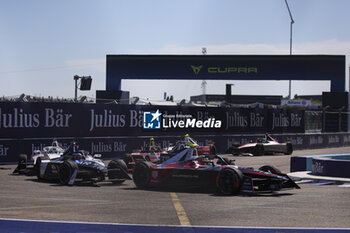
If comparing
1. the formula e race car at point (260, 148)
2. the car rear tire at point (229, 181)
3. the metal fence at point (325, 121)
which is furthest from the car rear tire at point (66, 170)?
the metal fence at point (325, 121)

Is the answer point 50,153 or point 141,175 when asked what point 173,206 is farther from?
point 50,153

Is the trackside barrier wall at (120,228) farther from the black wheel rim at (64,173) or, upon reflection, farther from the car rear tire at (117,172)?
the car rear tire at (117,172)

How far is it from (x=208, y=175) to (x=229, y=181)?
3.22 feet

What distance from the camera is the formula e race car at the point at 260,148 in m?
30.0

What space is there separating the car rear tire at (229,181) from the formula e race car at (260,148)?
1653 cm

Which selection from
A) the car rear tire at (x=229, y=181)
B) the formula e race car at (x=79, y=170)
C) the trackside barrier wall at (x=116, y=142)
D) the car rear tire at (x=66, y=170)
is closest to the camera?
the car rear tire at (x=229, y=181)

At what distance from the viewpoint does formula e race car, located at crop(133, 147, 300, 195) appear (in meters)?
13.3

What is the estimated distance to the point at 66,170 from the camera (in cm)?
1583

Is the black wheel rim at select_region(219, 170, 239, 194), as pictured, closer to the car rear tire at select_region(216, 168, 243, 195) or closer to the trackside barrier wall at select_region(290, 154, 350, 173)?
the car rear tire at select_region(216, 168, 243, 195)

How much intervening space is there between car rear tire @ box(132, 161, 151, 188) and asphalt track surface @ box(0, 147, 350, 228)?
0.73 feet

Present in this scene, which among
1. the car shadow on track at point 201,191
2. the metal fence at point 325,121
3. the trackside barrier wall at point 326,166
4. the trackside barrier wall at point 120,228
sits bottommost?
the car shadow on track at point 201,191

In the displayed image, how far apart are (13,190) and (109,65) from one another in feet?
123

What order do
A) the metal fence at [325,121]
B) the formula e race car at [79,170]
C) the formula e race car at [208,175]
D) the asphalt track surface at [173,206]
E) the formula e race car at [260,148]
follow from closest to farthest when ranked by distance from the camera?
the asphalt track surface at [173,206] → the formula e race car at [208,175] → the formula e race car at [79,170] → the formula e race car at [260,148] → the metal fence at [325,121]

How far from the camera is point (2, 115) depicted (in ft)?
73.9
